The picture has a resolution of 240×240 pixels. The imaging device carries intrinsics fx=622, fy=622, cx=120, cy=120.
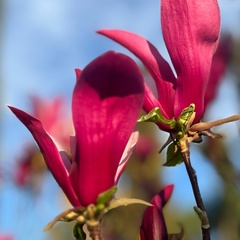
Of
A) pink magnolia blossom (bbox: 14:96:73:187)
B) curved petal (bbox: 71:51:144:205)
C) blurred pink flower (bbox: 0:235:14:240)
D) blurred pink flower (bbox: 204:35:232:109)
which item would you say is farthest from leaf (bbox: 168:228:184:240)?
pink magnolia blossom (bbox: 14:96:73:187)

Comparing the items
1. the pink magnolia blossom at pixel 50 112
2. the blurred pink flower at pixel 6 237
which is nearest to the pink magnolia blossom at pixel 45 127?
the pink magnolia blossom at pixel 50 112

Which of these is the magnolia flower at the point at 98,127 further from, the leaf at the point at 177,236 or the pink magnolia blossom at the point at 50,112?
the pink magnolia blossom at the point at 50,112

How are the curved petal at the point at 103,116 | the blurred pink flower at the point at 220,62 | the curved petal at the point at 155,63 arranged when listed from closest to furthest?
the curved petal at the point at 103,116, the curved petal at the point at 155,63, the blurred pink flower at the point at 220,62

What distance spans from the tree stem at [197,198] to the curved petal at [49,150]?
12 cm

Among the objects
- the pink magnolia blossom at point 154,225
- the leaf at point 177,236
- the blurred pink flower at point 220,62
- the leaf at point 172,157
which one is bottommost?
the leaf at point 177,236

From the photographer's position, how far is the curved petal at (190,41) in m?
0.62

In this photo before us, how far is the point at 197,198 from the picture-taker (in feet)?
1.96

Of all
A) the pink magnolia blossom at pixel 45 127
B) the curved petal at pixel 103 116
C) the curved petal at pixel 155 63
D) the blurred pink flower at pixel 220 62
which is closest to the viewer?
the curved petal at pixel 103 116

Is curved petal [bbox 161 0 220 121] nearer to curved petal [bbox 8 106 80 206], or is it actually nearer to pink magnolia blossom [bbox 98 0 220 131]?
pink magnolia blossom [bbox 98 0 220 131]

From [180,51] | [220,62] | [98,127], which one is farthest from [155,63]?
[220,62]

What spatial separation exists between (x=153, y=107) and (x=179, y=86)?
4 centimetres

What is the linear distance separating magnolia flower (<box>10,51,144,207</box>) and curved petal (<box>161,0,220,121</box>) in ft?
0.34

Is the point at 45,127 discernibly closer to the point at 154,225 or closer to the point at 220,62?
the point at 220,62

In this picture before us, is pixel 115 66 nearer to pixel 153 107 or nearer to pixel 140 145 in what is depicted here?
pixel 153 107
